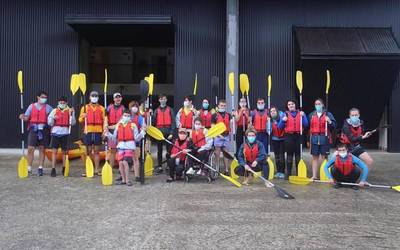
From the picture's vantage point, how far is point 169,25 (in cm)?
→ 1395

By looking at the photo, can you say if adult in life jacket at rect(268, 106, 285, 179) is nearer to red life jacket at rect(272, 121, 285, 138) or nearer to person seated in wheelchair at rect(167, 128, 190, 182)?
red life jacket at rect(272, 121, 285, 138)

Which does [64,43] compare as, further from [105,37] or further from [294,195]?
[294,195]

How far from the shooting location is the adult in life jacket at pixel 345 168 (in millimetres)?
7707

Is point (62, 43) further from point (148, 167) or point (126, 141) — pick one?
point (126, 141)

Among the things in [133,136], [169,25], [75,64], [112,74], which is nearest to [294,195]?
[133,136]

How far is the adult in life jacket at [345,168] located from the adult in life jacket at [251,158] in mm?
1172

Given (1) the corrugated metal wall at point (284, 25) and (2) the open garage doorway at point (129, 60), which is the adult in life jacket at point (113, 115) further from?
(2) the open garage doorway at point (129, 60)

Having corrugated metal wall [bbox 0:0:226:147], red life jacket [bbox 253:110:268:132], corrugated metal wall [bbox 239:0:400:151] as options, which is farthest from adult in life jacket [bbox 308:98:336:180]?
corrugated metal wall [bbox 0:0:226:147]

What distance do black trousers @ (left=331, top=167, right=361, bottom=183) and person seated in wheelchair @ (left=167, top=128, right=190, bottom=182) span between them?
9.13ft

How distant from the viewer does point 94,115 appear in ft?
29.5

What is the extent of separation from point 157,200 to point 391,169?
21.7ft

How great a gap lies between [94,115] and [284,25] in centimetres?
802

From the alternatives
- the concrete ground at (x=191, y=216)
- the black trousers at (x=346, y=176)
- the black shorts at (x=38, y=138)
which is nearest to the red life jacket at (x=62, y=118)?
the black shorts at (x=38, y=138)

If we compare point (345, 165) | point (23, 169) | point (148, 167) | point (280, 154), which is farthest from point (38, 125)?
point (345, 165)
